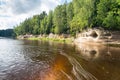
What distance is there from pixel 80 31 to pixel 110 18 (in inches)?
1022

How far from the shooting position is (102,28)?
6906 cm

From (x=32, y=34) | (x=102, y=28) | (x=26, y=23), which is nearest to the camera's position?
(x=102, y=28)

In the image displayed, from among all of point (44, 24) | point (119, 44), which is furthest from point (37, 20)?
point (119, 44)

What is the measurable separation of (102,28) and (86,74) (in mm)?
48969

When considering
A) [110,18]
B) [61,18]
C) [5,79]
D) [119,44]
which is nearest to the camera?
[5,79]

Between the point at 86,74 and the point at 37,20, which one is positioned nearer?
the point at 86,74

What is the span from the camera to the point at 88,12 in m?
75.9

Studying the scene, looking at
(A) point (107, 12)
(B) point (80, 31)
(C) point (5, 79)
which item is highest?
(A) point (107, 12)

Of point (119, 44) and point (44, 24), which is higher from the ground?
point (44, 24)

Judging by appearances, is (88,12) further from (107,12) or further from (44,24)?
(44,24)

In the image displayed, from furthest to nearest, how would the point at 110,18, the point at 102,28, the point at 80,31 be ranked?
the point at 80,31, the point at 102,28, the point at 110,18

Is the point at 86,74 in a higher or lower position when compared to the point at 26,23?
lower

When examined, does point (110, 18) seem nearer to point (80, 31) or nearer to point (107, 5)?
point (107, 5)

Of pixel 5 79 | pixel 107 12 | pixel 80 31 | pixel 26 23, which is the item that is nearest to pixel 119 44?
pixel 107 12
